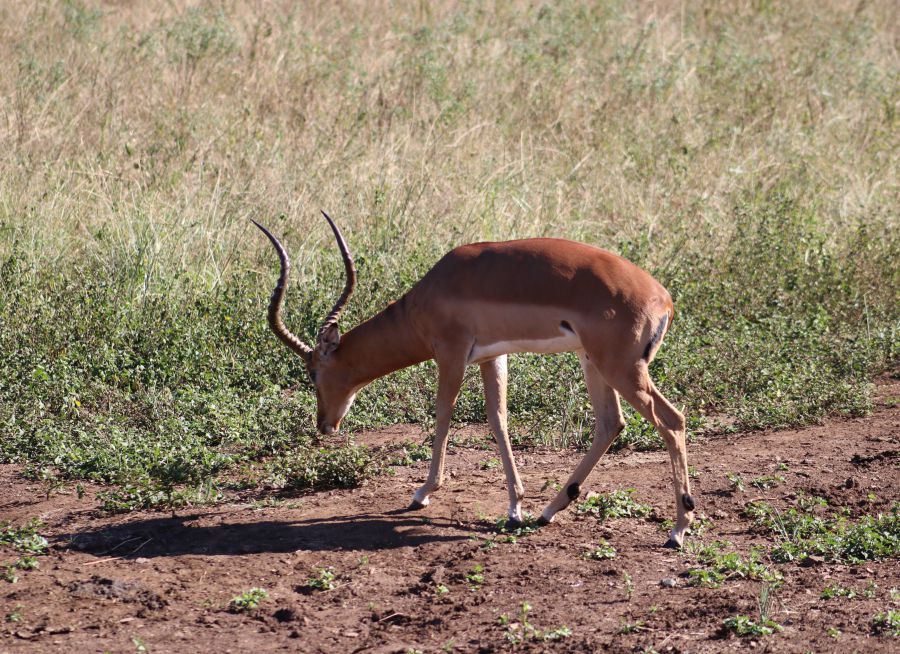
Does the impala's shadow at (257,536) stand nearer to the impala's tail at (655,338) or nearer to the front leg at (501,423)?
the front leg at (501,423)

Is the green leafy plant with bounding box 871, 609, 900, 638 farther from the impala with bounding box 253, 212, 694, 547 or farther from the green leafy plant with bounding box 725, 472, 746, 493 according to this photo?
the green leafy plant with bounding box 725, 472, 746, 493

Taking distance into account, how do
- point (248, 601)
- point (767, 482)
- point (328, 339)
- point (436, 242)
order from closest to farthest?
Answer: point (248, 601) → point (328, 339) → point (767, 482) → point (436, 242)

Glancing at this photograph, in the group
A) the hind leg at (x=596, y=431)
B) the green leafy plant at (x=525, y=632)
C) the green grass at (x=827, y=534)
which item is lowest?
the green leafy plant at (x=525, y=632)

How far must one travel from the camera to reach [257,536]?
18.3 feet

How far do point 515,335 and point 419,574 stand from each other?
1.23m

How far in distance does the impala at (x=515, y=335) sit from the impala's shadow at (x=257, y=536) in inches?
12.2

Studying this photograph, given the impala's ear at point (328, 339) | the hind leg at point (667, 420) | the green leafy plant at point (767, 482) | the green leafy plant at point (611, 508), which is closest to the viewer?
the hind leg at point (667, 420)

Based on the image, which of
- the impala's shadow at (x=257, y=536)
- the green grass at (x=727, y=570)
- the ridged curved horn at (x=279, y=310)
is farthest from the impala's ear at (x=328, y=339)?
the green grass at (x=727, y=570)

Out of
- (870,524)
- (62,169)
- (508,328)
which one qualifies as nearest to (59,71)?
(62,169)

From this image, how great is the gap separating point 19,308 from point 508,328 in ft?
13.8

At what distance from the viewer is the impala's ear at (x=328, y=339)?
6.16m

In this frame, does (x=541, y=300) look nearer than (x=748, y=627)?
No

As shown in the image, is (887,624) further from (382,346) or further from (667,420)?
(382,346)

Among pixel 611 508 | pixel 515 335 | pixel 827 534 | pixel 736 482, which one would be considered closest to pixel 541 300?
pixel 515 335
